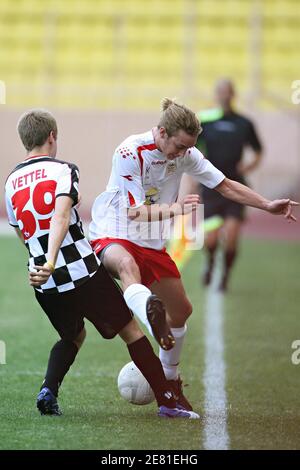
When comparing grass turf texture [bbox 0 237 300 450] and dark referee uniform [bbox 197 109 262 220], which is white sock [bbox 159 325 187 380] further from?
dark referee uniform [bbox 197 109 262 220]

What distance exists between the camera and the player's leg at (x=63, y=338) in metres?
5.51

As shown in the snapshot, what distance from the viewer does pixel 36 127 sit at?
5.41 metres

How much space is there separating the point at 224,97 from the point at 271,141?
337 inches

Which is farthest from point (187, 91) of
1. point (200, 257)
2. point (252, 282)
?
point (252, 282)

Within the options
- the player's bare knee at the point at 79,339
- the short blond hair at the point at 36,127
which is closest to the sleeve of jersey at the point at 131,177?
the short blond hair at the point at 36,127

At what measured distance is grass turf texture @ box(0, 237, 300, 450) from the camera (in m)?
5.06

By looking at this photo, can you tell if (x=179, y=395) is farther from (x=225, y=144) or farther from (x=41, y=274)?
(x=225, y=144)

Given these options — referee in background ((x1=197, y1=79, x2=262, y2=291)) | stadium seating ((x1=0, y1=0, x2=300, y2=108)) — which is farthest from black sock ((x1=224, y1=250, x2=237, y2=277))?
stadium seating ((x1=0, y1=0, x2=300, y2=108))

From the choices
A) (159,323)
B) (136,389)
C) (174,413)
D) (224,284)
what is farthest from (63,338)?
(224,284)

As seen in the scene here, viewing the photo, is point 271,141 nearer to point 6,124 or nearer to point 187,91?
point 187,91

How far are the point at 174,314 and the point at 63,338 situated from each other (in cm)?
74

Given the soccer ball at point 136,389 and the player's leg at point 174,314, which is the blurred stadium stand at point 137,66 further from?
the soccer ball at point 136,389

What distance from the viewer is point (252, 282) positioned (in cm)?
1269

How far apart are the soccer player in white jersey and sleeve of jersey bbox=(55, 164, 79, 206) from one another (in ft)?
1.57
